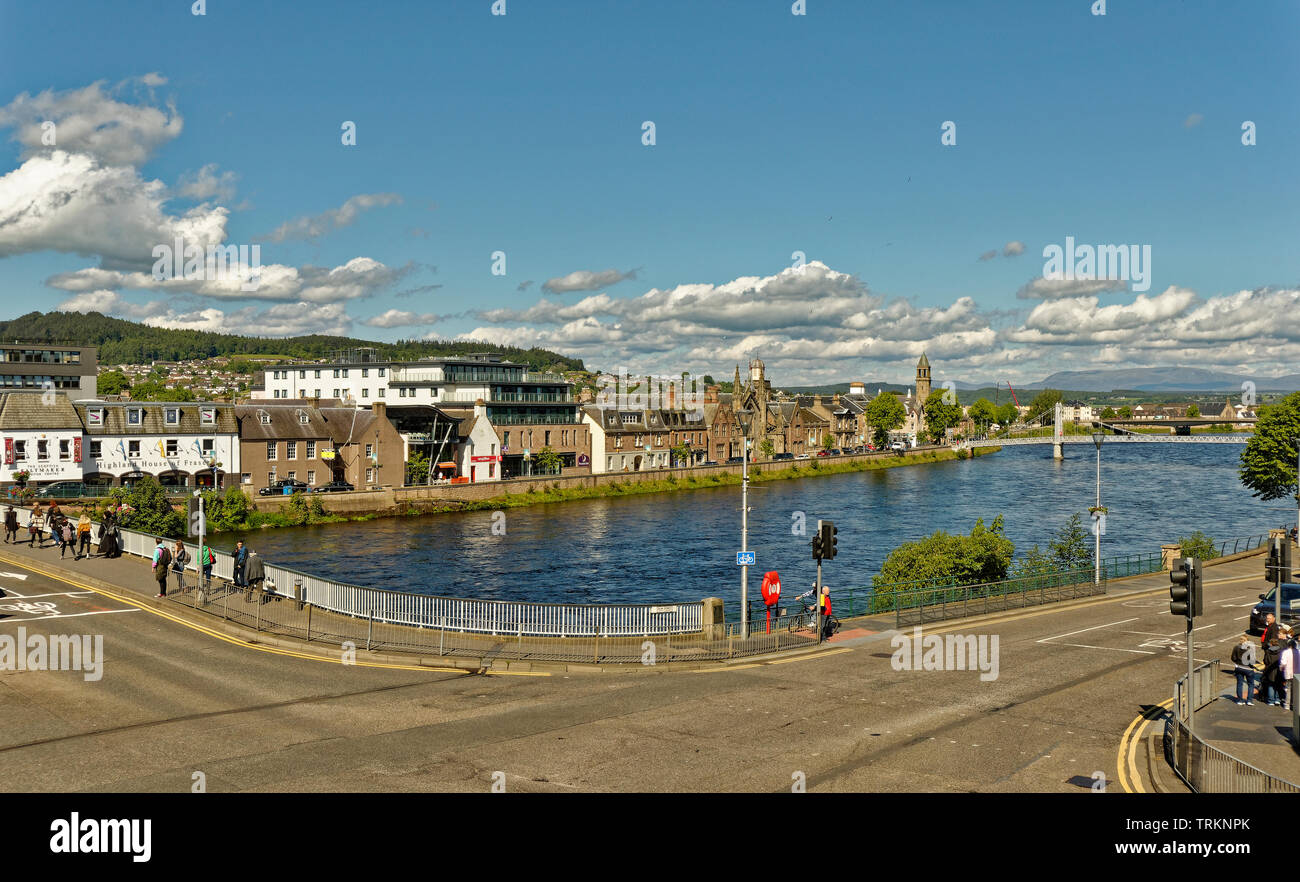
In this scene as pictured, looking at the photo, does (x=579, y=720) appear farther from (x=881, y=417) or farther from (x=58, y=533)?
(x=881, y=417)

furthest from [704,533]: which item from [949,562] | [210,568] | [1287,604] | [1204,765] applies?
[1204,765]

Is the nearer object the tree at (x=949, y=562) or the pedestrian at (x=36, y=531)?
the tree at (x=949, y=562)

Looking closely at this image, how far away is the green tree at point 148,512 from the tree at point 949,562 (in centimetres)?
4138

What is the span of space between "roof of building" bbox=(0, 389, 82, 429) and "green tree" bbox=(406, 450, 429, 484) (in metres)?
28.2

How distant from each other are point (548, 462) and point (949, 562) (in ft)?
239

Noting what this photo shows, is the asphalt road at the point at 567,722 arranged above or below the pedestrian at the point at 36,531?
below

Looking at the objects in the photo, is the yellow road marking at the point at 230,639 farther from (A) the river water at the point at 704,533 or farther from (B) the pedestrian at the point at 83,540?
(A) the river water at the point at 704,533

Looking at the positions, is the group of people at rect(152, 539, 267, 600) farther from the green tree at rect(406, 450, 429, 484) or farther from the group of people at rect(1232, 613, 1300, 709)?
the green tree at rect(406, 450, 429, 484)

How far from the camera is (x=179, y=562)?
3203cm

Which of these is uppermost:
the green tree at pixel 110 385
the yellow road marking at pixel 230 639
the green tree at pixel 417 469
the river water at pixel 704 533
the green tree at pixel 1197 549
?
the green tree at pixel 110 385

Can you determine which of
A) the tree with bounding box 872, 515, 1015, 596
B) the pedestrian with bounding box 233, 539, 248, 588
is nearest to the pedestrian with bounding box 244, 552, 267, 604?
the pedestrian with bounding box 233, 539, 248, 588

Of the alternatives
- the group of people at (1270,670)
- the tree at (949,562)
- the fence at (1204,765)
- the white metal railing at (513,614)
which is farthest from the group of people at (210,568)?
the group of people at (1270,670)

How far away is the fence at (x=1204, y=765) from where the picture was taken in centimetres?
1259
